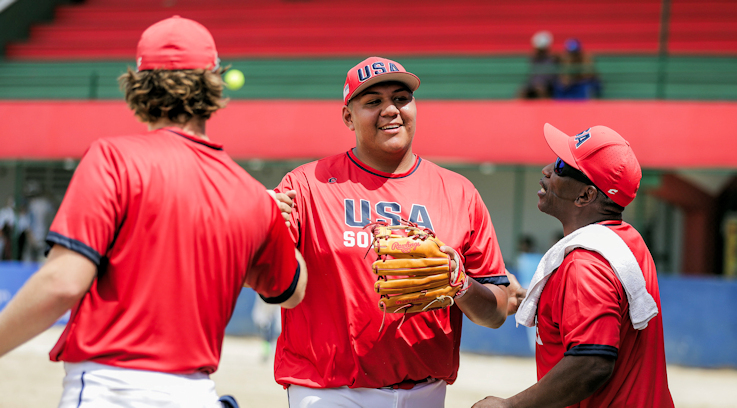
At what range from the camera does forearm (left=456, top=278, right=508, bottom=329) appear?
8.31ft

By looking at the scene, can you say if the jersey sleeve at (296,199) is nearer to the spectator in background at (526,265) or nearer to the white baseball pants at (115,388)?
the white baseball pants at (115,388)

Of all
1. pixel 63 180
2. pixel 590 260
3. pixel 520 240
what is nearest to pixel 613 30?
pixel 520 240

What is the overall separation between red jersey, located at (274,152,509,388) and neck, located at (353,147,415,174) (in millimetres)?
29

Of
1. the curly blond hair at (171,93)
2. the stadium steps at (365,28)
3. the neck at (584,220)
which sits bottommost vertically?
the neck at (584,220)

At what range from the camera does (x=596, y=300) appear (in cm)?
200

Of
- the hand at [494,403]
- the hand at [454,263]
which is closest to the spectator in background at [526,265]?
the hand at [454,263]

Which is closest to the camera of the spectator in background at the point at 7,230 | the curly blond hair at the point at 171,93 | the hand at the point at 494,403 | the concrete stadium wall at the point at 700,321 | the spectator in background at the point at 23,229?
the curly blond hair at the point at 171,93

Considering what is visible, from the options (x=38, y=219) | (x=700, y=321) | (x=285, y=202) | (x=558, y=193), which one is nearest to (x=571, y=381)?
(x=558, y=193)

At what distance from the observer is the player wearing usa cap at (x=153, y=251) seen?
5.32ft

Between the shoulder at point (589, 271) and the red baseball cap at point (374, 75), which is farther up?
the red baseball cap at point (374, 75)

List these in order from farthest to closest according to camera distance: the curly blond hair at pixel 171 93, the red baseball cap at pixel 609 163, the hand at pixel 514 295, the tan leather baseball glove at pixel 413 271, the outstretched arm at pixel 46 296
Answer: the hand at pixel 514 295, the tan leather baseball glove at pixel 413 271, the red baseball cap at pixel 609 163, the curly blond hair at pixel 171 93, the outstretched arm at pixel 46 296

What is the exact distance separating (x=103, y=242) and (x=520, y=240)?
9930 mm

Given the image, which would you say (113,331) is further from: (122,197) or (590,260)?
(590,260)

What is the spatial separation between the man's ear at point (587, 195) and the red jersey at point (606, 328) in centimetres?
13
